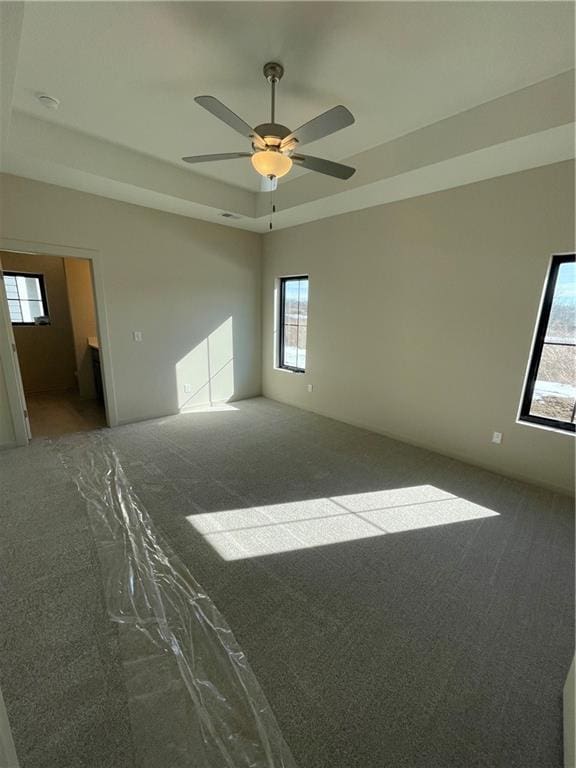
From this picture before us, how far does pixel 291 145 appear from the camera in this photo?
2.04 metres

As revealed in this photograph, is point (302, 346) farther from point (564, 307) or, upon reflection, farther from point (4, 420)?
point (4, 420)

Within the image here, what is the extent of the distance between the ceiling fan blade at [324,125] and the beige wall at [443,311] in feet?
6.41

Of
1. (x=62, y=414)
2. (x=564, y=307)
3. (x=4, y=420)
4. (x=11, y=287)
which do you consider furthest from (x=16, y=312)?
(x=564, y=307)

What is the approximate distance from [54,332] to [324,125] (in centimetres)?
594

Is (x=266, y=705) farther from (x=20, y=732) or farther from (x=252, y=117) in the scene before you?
(x=252, y=117)

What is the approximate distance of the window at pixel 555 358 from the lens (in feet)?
9.08

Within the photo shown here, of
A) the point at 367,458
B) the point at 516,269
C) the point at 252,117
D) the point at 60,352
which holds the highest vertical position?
the point at 252,117

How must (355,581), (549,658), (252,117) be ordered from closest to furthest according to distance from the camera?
(549,658) → (355,581) → (252,117)

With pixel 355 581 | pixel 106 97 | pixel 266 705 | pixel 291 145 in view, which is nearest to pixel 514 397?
pixel 355 581

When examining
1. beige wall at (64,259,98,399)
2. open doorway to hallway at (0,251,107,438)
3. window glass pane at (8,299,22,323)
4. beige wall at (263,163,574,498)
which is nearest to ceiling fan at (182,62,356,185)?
beige wall at (263,163,574,498)

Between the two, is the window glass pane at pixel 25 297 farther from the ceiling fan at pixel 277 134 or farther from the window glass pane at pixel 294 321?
the ceiling fan at pixel 277 134

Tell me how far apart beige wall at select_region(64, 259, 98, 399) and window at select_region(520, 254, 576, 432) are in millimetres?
5764

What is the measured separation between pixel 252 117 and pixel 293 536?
3.39 meters

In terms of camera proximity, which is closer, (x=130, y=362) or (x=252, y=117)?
(x=252, y=117)
